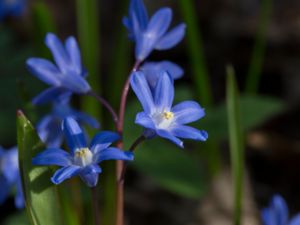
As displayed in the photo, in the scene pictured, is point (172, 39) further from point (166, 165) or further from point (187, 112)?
point (166, 165)

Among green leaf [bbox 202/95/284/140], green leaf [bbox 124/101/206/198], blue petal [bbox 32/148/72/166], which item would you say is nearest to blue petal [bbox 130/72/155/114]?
blue petal [bbox 32/148/72/166]

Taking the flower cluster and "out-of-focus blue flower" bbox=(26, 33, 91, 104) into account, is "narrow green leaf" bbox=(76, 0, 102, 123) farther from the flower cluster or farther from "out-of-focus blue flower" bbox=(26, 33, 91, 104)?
"out-of-focus blue flower" bbox=(26, 33, 91, 104)

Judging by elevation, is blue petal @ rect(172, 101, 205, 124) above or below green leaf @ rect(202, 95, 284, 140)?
above

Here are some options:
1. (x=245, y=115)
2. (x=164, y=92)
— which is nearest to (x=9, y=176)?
(x=164, y=92)

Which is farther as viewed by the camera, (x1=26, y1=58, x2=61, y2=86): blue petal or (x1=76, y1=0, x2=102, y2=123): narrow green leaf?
(x1=76, y1=0, x2=102, y2=123): narrow green leaf

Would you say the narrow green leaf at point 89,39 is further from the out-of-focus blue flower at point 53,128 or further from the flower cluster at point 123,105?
the flower cluster at point 123,105
